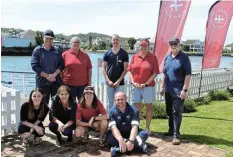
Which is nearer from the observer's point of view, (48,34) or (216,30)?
(48,34)

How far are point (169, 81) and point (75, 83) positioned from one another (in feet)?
5.67

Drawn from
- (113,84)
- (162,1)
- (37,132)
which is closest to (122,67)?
(113,84)

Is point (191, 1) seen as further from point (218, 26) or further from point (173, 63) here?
point (173, 63)

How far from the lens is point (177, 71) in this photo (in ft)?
16.6

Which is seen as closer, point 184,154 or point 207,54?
point 184,154

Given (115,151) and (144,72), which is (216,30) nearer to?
(144,72)

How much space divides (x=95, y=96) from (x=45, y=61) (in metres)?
1.12

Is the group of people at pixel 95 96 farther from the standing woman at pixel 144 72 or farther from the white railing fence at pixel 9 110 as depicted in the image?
the white railing fence at pixel 9 110

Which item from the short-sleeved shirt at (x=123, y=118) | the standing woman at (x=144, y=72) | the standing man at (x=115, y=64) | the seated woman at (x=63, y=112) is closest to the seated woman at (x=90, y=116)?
the seated woman at (x=63, y=112)

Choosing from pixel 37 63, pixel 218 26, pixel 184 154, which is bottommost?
pixel 184 154

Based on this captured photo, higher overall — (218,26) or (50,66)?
(218,26)

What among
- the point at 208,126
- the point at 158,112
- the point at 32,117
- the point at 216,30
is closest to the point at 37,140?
the point at 32,117

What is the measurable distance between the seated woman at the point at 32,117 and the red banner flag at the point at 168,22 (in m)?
4.30

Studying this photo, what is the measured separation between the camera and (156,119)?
6.96 m
